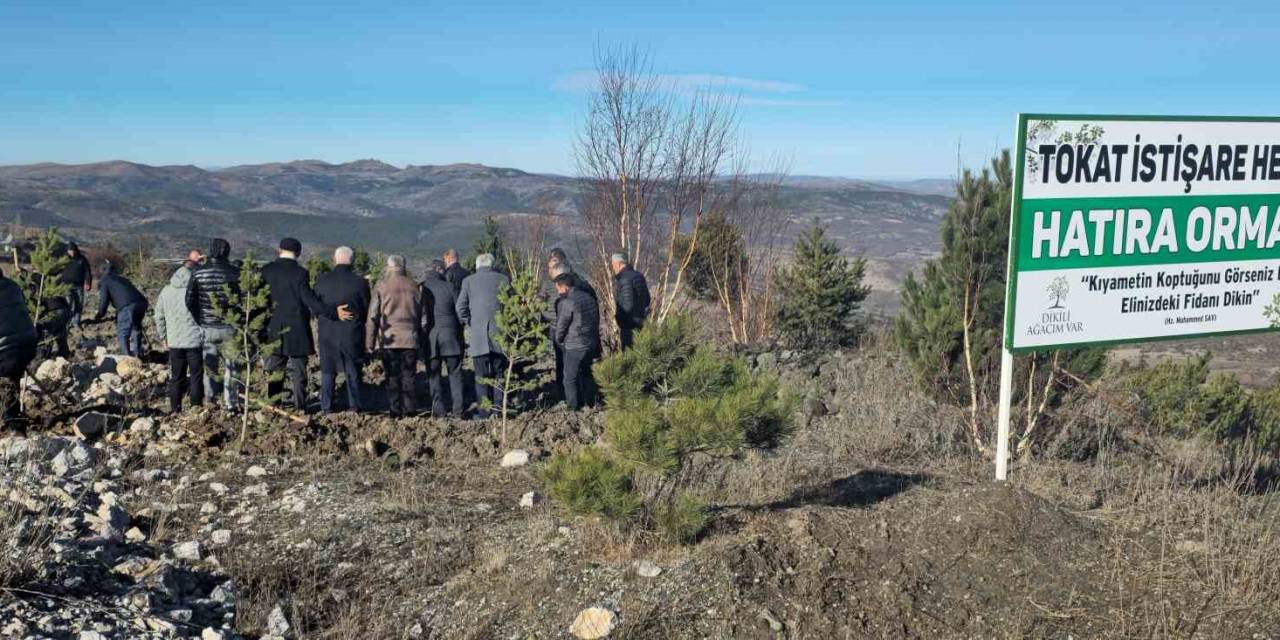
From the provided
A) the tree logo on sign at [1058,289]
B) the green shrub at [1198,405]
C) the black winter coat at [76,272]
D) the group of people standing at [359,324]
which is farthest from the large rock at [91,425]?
the green shrub at [1198,405]

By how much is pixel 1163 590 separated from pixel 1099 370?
5.24 meters

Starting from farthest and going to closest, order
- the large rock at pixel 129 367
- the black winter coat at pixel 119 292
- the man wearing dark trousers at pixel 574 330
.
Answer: the black winter coat at pixel 119 292 < the large rock at pixel 129 367 < the man wearing dark trousers at pixel 574 330

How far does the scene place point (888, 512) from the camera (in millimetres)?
5180

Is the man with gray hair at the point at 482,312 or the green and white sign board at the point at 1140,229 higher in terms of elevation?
the green and white sign board at the point at 1140,229

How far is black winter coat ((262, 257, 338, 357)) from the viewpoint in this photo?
8.12m

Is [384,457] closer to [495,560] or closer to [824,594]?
[495,560]

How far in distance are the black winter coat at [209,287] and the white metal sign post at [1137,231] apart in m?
6.06

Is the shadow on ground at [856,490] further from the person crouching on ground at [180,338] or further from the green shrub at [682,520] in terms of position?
the person crouching on ground at [180,338]

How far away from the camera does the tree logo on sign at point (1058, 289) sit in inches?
199

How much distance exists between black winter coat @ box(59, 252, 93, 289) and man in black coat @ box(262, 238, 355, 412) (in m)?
5.19

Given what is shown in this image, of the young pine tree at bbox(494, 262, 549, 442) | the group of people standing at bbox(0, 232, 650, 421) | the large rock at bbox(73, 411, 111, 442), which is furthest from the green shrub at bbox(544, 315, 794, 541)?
the large rock at bbox(73, 411, 111, 442)

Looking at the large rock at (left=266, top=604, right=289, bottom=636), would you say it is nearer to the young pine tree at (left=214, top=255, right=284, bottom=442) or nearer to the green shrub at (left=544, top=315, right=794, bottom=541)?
the green shrub at (left=544, top=315, right=794, bottom=541)

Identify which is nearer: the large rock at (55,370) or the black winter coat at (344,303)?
the black winter coat at (344,303)

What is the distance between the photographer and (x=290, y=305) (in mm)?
8172
